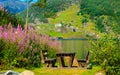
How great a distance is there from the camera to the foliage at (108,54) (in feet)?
33.2

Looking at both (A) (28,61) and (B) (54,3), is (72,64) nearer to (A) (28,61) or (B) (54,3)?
(A) (28,61)

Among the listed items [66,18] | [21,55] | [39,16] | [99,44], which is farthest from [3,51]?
[66,18]

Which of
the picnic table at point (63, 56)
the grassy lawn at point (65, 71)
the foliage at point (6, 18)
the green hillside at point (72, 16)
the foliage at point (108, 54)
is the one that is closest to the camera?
the foliage at point (108, 54)

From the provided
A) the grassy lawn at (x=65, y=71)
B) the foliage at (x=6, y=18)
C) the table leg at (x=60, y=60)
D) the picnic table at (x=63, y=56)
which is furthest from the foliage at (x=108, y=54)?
the foliage at (x=6, y=18)

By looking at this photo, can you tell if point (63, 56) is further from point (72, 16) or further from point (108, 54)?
point (72, 16)

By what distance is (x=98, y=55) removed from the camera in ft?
33.9

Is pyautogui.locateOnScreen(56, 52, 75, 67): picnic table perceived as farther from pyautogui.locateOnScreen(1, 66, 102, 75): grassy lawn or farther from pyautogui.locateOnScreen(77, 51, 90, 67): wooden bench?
pyautogui.locateOnScreen(1, 66, 102, 75): grassy lawn

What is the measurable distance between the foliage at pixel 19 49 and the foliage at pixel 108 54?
3677mm

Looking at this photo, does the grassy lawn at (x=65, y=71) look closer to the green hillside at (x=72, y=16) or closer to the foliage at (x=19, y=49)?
the foliage at (x=19, y=49)

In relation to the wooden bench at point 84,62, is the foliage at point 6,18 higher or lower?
higher

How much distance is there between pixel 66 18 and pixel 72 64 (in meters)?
145

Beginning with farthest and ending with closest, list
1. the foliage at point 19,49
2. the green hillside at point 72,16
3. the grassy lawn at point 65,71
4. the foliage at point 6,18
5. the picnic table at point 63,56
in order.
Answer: the green hillside at point 72,16, the foliage at point 6,18, the picnic table at point 63,56, the foliage at point 19,49, the grassy lawn at point 65,71

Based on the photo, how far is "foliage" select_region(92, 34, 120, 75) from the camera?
33.2ft

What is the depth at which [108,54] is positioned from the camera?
10188 mm
